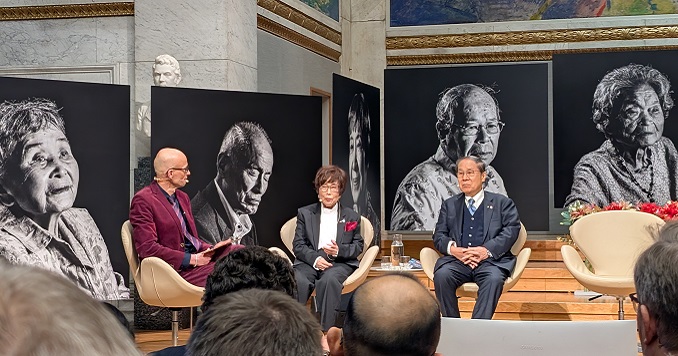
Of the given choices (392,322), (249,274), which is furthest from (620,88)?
(392,322)

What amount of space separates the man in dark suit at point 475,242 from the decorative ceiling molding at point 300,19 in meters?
3.31

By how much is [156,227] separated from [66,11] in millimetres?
3167

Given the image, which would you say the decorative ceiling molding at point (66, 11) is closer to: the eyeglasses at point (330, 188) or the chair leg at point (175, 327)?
the eyeglasses at point (330, 188)

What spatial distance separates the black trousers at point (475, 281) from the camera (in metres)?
7.07

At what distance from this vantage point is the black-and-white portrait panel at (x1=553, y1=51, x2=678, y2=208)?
407 inches

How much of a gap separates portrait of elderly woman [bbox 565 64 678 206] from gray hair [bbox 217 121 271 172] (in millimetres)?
4266

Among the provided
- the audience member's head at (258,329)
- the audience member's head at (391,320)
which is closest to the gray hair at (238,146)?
the audience member's head at (391,320)

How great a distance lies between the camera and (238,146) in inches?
316

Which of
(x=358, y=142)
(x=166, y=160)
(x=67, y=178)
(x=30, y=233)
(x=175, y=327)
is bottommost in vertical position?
(x=175, y=327)

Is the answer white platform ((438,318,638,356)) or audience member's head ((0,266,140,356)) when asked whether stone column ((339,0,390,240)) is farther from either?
audience member's head ((0,266,140,356))

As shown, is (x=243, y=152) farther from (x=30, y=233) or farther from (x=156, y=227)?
(x=30, y=233)

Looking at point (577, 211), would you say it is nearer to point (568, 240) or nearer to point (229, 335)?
point (568, 240)

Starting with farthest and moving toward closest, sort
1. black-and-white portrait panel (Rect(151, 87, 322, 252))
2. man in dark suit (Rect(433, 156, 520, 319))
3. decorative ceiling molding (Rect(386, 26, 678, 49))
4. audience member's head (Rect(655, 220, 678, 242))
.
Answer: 1. decorative ceiling molding (Rect(386, 26, 678, 49))
2. black-and-white portrait panel (Rect(151, 87, 322, 252))
3. man in dark suit (Rect(433, 156, 520, 319))
4. audience member's head (Rect(655, 220, 678, 242))

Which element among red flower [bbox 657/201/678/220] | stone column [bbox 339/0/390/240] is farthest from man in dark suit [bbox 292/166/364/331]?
stone column [bbox 339/0/390/240]
